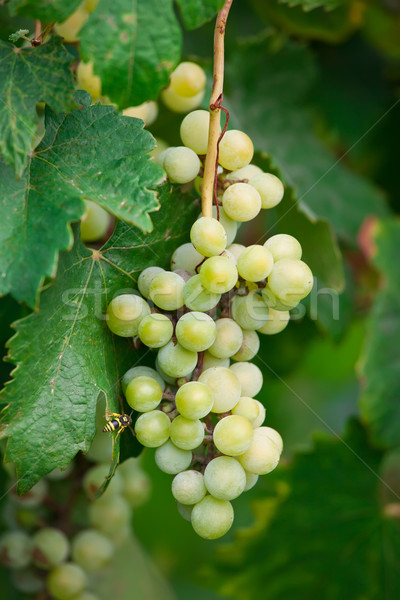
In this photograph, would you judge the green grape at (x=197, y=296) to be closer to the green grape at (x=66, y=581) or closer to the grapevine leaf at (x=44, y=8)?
the grapevine leaf at (x=44, y=8)

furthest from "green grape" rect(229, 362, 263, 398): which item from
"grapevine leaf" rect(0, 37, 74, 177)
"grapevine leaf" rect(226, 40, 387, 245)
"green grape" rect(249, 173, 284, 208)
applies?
"grapevine leaf" rect(226, 40, 387, 245)

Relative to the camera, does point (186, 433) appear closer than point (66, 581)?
Yes

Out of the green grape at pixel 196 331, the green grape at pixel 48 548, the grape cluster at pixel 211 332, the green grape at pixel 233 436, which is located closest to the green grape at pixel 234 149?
the grape cluster at pixel 211 332

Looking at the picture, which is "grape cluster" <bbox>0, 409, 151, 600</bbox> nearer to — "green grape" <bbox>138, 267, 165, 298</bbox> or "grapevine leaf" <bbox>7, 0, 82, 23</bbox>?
"green grape" <bbox>138, 267, 165, 298</bbox>

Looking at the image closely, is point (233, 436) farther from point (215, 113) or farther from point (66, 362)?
point (215, 113)

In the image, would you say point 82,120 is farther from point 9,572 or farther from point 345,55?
point 345,55

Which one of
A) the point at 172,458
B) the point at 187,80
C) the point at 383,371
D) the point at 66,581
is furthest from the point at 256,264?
the point at 66,581
